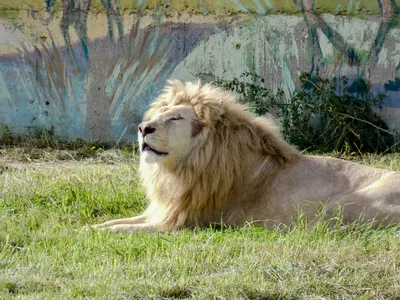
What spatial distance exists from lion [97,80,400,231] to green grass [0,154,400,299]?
19cm

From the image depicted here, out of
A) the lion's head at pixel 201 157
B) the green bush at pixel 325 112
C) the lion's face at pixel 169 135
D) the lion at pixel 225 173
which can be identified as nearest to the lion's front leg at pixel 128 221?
the lion at pixel 225 173

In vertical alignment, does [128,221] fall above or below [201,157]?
below

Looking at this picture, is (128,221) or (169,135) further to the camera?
(128,221)

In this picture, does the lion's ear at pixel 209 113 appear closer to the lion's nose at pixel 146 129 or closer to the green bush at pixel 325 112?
the lion's nose at pixel 146 129

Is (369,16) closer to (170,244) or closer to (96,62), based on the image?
(96,62)

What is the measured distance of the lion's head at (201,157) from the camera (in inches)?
207

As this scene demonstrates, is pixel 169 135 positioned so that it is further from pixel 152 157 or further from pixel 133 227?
pixel 133 227

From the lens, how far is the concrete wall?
888 centimetres

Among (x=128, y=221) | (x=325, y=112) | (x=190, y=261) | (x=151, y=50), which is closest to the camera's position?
(x=190, y=261)

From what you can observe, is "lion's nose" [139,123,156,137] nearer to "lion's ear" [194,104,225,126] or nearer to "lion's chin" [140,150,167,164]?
"lion's chin" [140,150,167,164]

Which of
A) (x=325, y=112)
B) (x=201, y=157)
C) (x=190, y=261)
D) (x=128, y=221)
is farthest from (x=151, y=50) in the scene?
(x=190, y=261)

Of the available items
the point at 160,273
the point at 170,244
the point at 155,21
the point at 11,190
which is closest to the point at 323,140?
the point at 155,21

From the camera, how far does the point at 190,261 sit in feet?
13.9

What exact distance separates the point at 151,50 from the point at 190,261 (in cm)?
522
